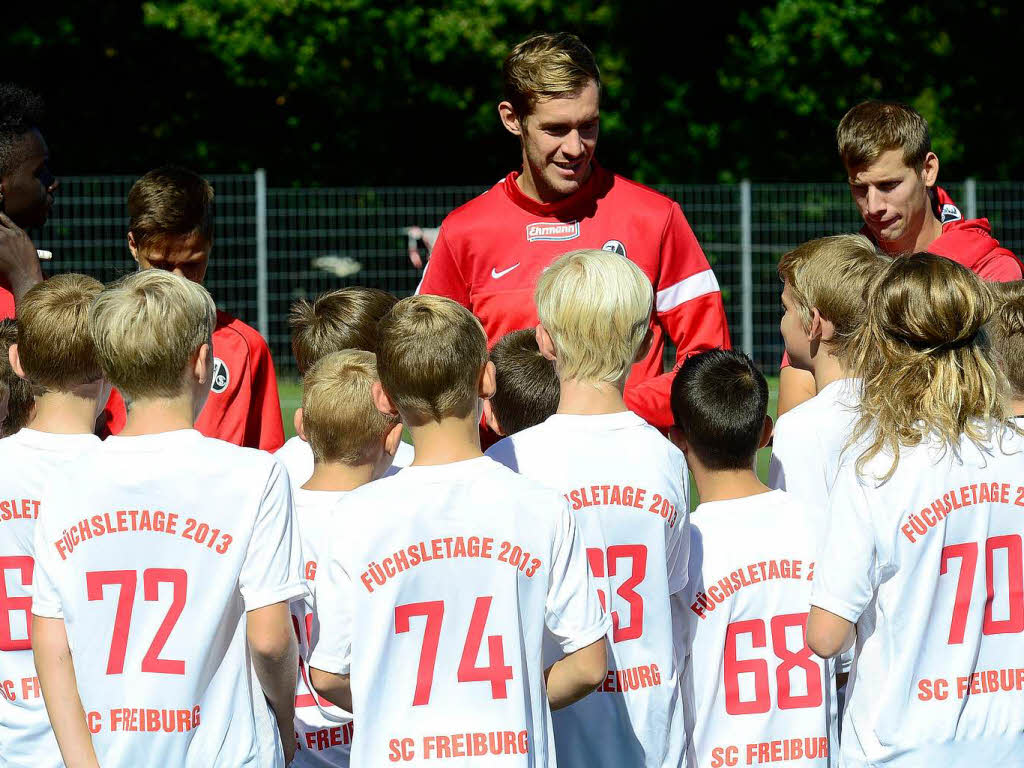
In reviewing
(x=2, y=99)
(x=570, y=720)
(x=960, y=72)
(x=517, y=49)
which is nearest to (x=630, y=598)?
(x=570, y=720)

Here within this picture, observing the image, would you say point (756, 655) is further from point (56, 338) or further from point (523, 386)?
point (56, 338)

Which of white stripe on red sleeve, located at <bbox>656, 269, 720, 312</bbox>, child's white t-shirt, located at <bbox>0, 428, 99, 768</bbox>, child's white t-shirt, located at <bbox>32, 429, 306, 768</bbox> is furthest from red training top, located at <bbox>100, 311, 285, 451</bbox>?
child's white t-shirt, located at <bbox>32, 429, 306, 768</bbox>

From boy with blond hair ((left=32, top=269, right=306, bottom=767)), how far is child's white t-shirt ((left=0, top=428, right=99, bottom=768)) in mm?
348

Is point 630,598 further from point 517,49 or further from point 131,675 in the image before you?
Result: point 517,49

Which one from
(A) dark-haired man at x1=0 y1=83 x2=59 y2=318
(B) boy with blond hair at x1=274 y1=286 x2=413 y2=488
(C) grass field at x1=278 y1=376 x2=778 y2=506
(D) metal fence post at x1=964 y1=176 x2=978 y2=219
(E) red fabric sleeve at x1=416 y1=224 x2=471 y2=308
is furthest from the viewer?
(D) metal fence post at x1=964 y1=176 x2=978 y2=219

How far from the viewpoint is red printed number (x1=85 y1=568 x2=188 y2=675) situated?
2838mm

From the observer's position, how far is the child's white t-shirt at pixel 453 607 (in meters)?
2.78

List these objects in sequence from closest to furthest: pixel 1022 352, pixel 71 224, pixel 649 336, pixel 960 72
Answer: pixel 1022 352 → pixel 649 336 → pixel 71 224 → pixel 960 72

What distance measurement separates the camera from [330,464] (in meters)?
3.43

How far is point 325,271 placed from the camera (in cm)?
1341

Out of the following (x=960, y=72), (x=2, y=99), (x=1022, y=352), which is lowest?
(x=1022, y=352)

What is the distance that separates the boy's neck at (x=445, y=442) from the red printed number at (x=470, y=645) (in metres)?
0.31

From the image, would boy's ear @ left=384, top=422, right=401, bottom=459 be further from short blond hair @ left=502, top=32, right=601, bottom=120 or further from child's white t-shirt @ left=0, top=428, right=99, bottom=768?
short blond hair @ left=502, top=32, right=601, bottom=120

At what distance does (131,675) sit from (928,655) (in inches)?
69.2
